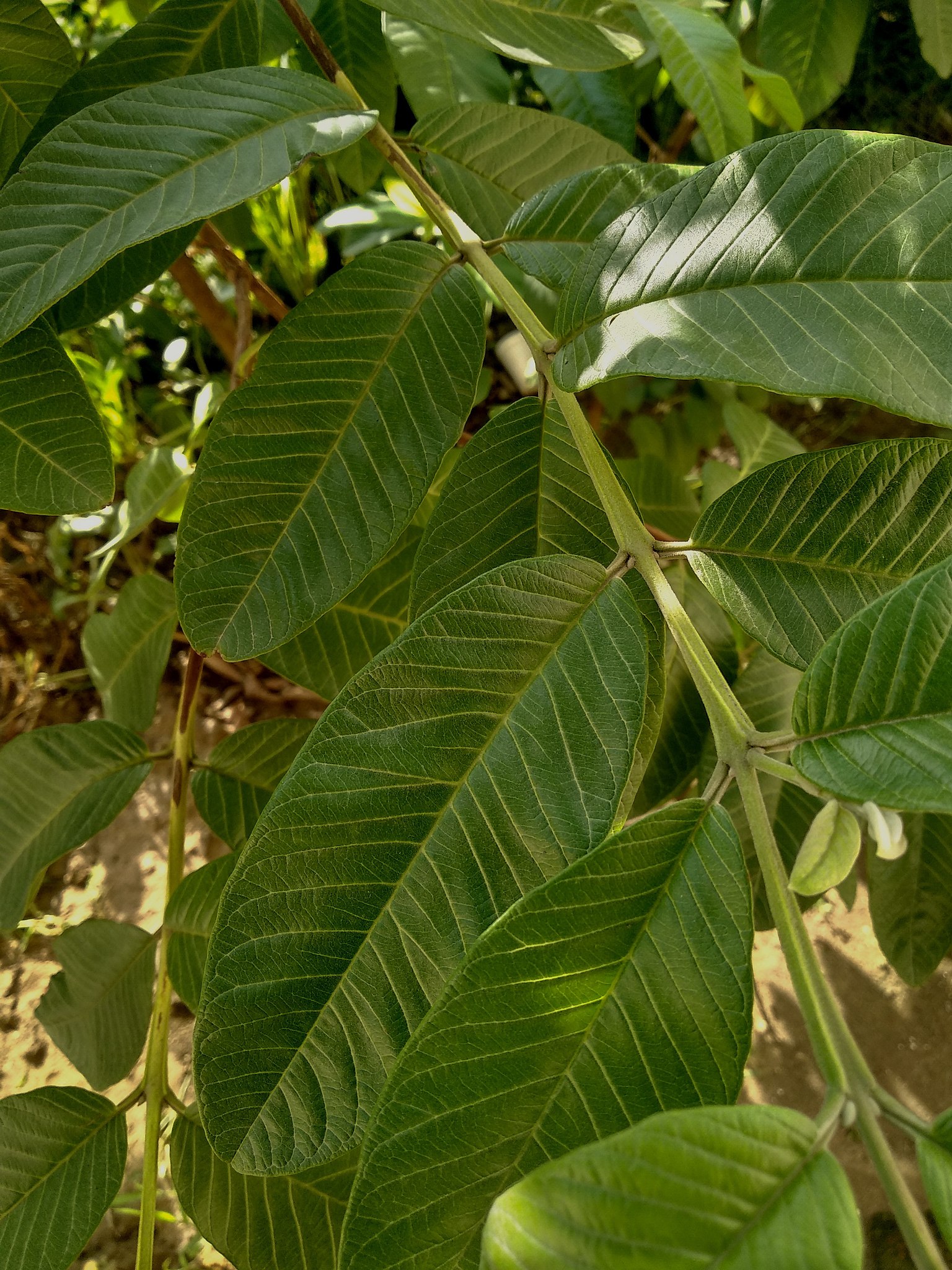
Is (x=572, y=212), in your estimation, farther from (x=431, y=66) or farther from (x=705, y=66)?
(x=431, y=66)

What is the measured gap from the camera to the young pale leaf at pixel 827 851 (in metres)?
0.35

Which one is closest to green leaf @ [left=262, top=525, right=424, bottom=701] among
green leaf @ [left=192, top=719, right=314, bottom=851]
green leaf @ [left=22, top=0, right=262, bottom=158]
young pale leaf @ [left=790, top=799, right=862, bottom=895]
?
green leaf @ [left=192, top=719, right=314, bottom=851]

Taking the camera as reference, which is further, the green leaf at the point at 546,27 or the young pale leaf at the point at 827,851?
the green leaf at the point at 546,27

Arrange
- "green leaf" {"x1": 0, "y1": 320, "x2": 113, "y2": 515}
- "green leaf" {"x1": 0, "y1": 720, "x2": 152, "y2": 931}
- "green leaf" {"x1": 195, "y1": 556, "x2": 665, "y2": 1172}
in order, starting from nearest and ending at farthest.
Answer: "green leaf" {"x1": 195, "y1": 556, "x2": 665, "y2": 1172} → "green leaf" {"x1": 0, "y1": 320, "x2": 113, "y2": 515} → "green leaf" {"x1": 0, "y1": 720, "x2": 152, "y2": 931}

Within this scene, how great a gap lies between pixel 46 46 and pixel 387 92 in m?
0.42

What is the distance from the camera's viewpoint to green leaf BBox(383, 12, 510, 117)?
0.93 m

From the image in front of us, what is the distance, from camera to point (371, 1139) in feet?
1.20

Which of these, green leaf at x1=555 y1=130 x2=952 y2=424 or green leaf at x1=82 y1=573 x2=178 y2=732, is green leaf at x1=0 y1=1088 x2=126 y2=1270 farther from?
green leaf at x1=555 y1=130 x2=952 y2=424

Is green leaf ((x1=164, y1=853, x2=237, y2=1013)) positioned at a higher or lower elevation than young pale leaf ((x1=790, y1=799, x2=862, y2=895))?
lower

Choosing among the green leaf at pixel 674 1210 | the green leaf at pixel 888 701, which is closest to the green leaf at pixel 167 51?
the green leaf at pixel 888 701

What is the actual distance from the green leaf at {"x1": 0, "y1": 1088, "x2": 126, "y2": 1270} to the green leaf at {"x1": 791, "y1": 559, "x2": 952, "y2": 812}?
23.1 inches

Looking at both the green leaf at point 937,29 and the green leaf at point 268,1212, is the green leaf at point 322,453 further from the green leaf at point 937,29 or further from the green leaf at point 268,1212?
the green leaf at point 937,29

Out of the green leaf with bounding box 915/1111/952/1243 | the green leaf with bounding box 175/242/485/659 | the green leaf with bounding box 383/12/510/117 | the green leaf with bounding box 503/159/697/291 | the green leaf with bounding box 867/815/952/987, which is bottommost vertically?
the green leaf with bounding box 867/815/952/987

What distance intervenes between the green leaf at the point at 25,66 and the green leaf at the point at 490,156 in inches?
10.3
